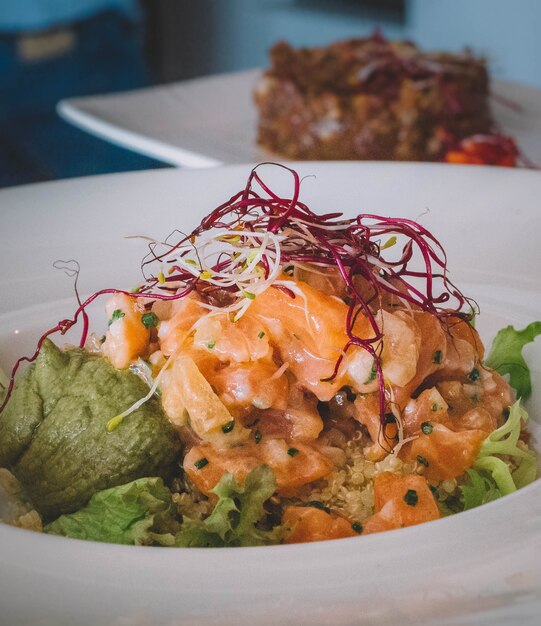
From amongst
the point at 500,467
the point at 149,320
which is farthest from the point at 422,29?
the point at 500,467

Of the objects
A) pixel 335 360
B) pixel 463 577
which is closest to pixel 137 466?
pixel 335 360

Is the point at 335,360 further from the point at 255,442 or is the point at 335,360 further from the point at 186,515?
the point at 186,515

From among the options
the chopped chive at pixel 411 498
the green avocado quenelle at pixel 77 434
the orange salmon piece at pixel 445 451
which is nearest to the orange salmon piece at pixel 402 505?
the chopped chive at pixel 411 498

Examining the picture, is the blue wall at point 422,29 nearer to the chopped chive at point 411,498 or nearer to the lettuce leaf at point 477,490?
the lettuce leaf at point 477,490

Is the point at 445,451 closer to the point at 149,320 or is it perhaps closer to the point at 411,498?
the point at 411,498

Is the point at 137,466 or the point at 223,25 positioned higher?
the point at 137,466

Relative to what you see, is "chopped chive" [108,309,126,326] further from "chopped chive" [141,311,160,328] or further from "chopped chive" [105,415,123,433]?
"chopped chive" [105,415,123,433]
